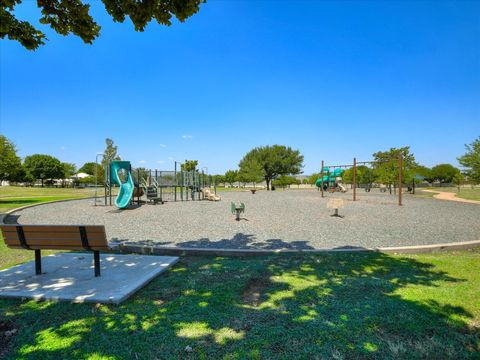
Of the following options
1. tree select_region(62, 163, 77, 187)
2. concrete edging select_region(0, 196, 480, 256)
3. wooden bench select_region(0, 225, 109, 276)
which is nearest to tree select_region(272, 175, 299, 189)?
concrete edging select_region(0, 196, 480, 256)

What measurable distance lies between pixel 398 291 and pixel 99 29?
706cm

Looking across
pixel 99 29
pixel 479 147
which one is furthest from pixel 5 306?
pixel 479 147

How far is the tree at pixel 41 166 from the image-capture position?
2749 inches

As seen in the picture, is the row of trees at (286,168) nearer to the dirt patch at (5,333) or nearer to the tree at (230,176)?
the tree at (230,176)

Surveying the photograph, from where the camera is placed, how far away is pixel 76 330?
9.86 feet

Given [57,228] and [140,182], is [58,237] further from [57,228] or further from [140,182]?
[140,182]

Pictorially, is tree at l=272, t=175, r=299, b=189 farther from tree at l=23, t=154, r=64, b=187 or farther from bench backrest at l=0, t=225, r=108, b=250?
tree at l=23, t=154, r=64, b=187

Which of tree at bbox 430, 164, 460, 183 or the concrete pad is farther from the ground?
tree at bbox 430, 164, 460, 183

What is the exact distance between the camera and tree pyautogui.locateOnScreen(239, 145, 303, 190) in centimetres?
5987

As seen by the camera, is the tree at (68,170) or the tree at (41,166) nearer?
the tree at (41,166)

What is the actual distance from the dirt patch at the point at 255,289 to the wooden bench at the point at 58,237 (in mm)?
2226

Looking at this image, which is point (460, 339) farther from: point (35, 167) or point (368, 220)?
point (35, 167)

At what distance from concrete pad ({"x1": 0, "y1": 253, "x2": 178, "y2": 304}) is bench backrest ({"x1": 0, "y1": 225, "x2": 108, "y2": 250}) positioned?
0.57 m

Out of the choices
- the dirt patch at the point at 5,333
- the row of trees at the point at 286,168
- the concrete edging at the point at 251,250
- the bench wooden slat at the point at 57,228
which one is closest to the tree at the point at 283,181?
the row of trees at the point at 286,168
